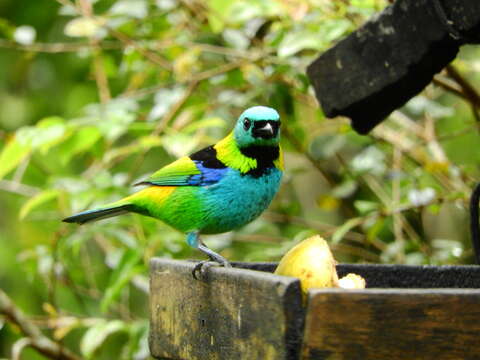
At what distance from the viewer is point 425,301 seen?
1.72 metres

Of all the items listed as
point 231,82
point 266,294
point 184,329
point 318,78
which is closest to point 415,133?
point 231,82

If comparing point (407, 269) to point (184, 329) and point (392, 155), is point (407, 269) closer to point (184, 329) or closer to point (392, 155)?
point (184, 329)

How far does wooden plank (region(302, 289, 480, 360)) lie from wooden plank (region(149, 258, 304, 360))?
61mm

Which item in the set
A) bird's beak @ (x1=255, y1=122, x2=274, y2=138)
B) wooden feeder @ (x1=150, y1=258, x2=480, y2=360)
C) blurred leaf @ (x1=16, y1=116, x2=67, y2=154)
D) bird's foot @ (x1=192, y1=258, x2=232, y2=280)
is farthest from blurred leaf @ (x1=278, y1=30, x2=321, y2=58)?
wooden feeder @ (x1=150, y1=258, x2=480, y2=360)

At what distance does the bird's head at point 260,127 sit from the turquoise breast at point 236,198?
0.10m

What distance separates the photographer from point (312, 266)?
200 centimetres

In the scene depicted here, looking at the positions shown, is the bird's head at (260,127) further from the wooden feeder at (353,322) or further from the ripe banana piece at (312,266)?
the wooden feeder at (353,322)

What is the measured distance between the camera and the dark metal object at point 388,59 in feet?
7.80

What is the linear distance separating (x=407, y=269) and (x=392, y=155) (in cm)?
178

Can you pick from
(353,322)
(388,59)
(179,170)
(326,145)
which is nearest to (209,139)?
(326,145)

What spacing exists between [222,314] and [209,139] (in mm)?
1940

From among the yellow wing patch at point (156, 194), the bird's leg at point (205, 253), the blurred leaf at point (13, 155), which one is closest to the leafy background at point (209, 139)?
the blurred leaf at point (13, 155)

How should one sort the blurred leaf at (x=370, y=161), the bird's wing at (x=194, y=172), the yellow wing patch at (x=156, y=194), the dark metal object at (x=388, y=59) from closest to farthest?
the dark metal object at (x=388, y=59)
the bird's wing at (x=194, y=172)
the yellow wing patch at (x=156, y=194)
the blurred leaf at (x=370, y=161)

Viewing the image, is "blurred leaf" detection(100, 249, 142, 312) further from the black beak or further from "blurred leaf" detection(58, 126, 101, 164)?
the black beak
